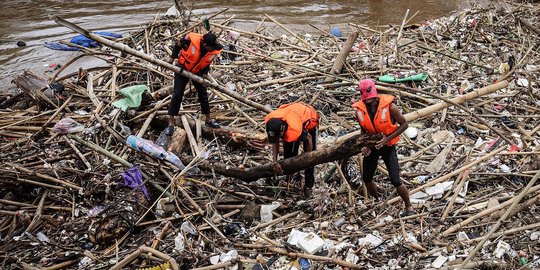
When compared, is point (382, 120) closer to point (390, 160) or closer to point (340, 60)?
point (390, 160)

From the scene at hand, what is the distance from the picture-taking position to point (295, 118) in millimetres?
4691

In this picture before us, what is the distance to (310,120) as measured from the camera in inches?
191

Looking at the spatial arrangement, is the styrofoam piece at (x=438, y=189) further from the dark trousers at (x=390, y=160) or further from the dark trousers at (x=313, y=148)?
the dark trousers at (x=313, y=148)

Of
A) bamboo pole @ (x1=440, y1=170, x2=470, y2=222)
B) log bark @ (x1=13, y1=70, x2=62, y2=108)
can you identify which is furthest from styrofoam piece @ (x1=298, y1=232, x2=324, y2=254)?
log bark @ (x1=13, y1=70, x2=62, y2=108)

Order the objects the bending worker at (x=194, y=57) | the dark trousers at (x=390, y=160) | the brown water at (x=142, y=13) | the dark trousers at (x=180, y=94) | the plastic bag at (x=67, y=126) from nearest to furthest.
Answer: the dark trousers at (x=390, y=160), the bending worker at (x=194, y=57), the dark trousers at (x=180, y=94), the plastic bag at (x=67, y=126), the brown water at (x=142, y=13)

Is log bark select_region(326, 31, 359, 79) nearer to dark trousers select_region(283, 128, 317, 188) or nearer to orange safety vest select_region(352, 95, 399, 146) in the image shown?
dark trousers select_region(283, 128, 317, 188)

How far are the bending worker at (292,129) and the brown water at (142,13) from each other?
8.06 m

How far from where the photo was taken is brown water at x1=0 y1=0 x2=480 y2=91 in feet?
40.1

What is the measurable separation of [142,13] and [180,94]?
8961 millimetres

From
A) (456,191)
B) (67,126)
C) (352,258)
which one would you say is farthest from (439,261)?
(67,126)

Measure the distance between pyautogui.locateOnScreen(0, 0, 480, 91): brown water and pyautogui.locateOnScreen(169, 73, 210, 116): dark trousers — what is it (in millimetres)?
6227

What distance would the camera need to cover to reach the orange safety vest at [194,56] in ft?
18.7

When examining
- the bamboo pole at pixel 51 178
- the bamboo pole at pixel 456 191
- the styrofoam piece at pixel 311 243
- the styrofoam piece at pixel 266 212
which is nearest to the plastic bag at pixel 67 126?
the bamboo pole at pixel 51 178

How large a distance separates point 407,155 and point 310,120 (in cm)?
179
